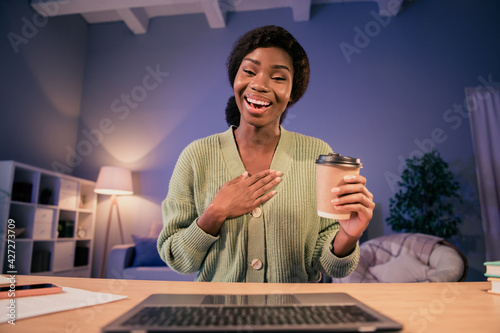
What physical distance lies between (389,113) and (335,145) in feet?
2.70

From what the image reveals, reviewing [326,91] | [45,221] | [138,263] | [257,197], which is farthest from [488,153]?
[45,221]

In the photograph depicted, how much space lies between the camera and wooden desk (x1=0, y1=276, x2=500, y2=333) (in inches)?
19.5

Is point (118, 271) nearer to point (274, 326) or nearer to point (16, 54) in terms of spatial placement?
point (16, 54)

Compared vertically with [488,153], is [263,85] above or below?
below

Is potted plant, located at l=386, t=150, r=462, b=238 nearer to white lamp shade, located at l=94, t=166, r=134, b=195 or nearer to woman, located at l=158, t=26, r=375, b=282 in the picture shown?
woman, located at l=158, t=26, r=375, b=282

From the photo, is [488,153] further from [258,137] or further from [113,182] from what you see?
[113,182]

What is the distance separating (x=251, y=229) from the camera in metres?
1.10

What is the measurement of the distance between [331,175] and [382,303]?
30cm

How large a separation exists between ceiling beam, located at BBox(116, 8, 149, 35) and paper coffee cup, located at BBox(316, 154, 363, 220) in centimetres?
473

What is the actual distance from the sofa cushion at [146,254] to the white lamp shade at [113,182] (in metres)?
0.91

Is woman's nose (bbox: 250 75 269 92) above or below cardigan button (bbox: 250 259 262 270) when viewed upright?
above

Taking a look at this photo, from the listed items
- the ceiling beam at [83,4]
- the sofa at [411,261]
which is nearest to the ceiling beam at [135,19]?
the ceiling beam at [83,4]

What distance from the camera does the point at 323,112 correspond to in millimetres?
4426

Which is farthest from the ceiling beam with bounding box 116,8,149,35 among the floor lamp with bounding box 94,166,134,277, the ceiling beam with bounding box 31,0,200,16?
the floor lamp with bounding box 94,166,134,277
